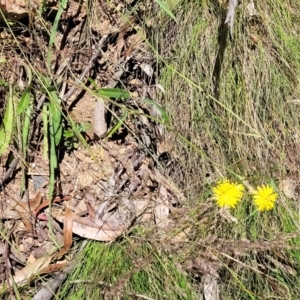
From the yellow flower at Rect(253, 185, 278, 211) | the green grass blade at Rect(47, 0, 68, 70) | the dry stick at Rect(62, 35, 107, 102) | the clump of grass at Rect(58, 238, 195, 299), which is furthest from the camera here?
the dry stick at Rect(62, 35, 107, 102)

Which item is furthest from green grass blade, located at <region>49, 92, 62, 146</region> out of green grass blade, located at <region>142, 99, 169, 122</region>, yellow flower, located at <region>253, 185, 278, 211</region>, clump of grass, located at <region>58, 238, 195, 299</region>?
yellow flower, located at <region>253, 185, 278, 211</region>

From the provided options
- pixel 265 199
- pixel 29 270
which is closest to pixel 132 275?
pixel 29 270

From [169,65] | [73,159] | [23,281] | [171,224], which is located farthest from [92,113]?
[23,281]

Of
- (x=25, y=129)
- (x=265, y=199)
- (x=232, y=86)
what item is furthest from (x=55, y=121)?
(x=265, y=199)

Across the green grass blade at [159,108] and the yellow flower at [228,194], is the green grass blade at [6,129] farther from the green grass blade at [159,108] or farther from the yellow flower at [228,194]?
the yellow flower at [228,194]

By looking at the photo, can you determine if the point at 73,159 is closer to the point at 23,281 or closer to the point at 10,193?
the point at 10,193

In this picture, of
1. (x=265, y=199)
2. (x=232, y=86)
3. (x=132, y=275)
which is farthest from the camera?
(x=232, y=86)

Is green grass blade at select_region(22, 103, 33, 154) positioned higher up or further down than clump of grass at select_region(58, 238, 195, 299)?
higher up

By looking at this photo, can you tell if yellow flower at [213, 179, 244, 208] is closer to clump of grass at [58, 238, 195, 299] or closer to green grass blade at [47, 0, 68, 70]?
clump of grass at [58, 238, 195, 299]

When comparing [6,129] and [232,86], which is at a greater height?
[232,86]

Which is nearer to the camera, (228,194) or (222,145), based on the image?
(228,194)

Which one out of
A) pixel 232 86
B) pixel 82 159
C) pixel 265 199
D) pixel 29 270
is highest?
pixel 232 86

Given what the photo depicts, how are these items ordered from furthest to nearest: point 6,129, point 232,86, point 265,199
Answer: point 232,86 < point 6,129 < point 265,199

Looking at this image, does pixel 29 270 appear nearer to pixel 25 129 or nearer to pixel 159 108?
pixel 25 129
